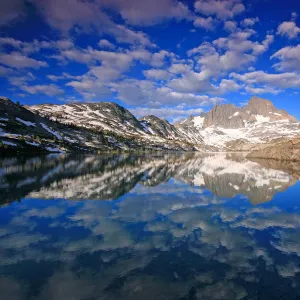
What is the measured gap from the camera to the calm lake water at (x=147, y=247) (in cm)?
956

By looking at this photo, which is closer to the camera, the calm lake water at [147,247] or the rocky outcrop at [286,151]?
the calm lake water at [147,247]

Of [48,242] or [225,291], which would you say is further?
[48,242]

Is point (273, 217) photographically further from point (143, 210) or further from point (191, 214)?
point (143, 210)

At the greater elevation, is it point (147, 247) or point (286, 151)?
point (286, 151)

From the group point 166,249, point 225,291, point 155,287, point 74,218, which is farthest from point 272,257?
point 74,218

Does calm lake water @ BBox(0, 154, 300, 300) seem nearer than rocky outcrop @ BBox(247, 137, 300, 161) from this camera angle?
Yes

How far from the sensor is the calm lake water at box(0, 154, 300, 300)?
9562mm

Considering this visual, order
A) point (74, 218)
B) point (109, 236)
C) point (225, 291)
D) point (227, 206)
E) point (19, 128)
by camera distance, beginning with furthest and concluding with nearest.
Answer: point (19, 128) → point (227, 206) → point (74, 218) → point (109, 236) → point (225, 291)

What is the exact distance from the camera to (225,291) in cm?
942

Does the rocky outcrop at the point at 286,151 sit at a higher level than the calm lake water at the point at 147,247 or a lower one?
higher

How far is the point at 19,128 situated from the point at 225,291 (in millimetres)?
176542

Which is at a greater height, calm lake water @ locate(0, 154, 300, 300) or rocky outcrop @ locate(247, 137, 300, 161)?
rocky outcrop @ locate(247, 137, 300, 161)

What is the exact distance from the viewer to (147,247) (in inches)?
533

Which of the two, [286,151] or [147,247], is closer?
[147,247]
